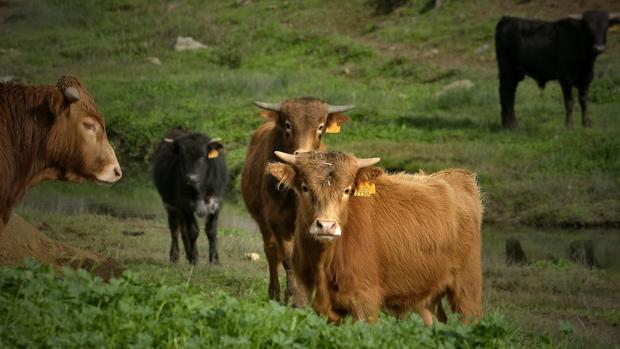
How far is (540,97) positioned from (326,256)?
18.8 m

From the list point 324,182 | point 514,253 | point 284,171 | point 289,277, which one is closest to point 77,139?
point 284,171

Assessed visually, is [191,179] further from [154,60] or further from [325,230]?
[154,60]

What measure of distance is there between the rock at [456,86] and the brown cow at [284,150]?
580 inches

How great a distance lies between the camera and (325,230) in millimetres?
8305

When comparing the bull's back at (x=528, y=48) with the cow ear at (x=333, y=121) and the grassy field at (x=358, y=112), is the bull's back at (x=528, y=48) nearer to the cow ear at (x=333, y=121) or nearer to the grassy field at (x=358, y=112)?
the grassy field at (x=358, y=112)

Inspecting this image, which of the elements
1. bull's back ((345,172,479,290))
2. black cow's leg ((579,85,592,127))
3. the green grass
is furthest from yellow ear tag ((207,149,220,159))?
black cow's leg ((579,85,592,127))

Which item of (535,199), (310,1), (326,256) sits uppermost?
(310,1)

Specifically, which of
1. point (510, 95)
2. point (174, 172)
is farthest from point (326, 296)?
point (510, 95)

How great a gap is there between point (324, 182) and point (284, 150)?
3130 mm

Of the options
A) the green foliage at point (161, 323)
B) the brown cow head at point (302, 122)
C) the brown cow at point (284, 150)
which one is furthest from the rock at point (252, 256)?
the green foliage at point (161, 323)

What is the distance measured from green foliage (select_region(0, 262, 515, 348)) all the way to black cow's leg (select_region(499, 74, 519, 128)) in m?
16.0

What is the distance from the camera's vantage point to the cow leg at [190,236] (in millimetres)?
15164

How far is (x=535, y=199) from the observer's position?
19422 millimetres

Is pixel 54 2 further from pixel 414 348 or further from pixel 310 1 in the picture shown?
pixel 414 348
